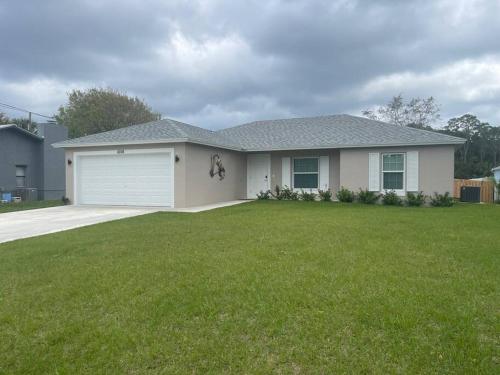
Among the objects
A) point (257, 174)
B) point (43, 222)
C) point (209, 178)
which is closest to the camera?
point (43, 222)

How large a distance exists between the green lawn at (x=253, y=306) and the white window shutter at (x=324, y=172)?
9891 millimetres

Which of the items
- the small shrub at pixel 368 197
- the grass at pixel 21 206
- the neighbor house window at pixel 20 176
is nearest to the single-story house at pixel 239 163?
the small shrub at pixel 368 197

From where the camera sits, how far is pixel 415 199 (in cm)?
1462

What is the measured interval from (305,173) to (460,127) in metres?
40.0

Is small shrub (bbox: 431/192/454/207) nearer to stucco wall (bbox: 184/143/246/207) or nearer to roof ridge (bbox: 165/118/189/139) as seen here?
stucco wall (bbox: 184/143/246/207)

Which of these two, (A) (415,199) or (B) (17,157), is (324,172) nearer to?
(A) (415,199)

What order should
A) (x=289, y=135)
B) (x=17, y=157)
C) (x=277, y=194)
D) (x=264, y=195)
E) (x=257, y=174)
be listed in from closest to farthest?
(x=277, y=194) → (x=264, y=195) → (x=257, y=174) → (x=289, y=135) → (x=17, y=157)

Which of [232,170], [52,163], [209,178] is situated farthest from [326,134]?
[52,163]

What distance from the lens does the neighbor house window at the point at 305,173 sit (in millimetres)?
17078

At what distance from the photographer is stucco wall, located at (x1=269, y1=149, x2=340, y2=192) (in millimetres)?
16656

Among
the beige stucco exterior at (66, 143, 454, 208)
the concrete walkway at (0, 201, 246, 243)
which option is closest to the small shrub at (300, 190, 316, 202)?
the beige stucco exterior at (66, 143, 454, 208)

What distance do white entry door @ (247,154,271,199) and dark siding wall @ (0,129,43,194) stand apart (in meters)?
12.4

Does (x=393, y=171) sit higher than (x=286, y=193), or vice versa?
(x=393, y=171)

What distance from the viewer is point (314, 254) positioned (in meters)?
5.70
